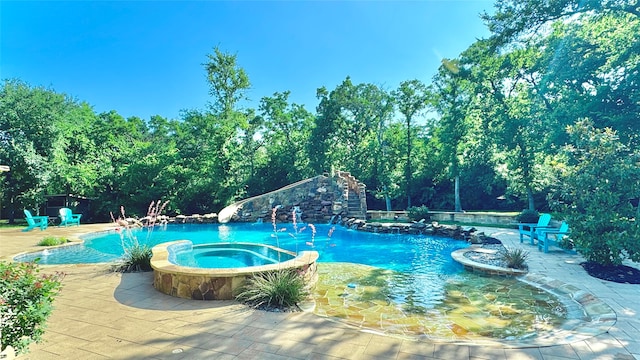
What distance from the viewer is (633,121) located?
34.5ft

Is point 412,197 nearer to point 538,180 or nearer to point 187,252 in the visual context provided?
point 538,180

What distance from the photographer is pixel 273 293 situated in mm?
4359

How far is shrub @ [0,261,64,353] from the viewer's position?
2334 millimetres

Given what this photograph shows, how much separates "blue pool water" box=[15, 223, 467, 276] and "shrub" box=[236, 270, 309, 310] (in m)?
1.02

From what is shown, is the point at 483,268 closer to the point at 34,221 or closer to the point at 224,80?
the point at 34,221

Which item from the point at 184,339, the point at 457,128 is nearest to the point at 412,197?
the point at 457,128

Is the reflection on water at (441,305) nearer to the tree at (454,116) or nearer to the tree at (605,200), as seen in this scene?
the tree at (605,200)

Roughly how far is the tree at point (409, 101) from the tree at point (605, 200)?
1175 cm

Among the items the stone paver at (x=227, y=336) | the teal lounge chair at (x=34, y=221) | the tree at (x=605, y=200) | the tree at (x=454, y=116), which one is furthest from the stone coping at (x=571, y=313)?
the teal lounge chair at (x=34, y=221)

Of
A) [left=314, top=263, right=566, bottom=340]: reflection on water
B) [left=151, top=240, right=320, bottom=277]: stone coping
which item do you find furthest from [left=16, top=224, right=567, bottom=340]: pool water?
[left=151, top=240, right=320, bottom=277]: stone coping

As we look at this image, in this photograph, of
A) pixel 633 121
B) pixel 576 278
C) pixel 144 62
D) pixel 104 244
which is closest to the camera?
pixel 576 278

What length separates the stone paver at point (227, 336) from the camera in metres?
2.94

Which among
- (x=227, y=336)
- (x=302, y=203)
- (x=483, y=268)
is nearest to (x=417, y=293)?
(x=483, y=268)

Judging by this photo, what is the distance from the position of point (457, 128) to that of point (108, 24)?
1518 cm
